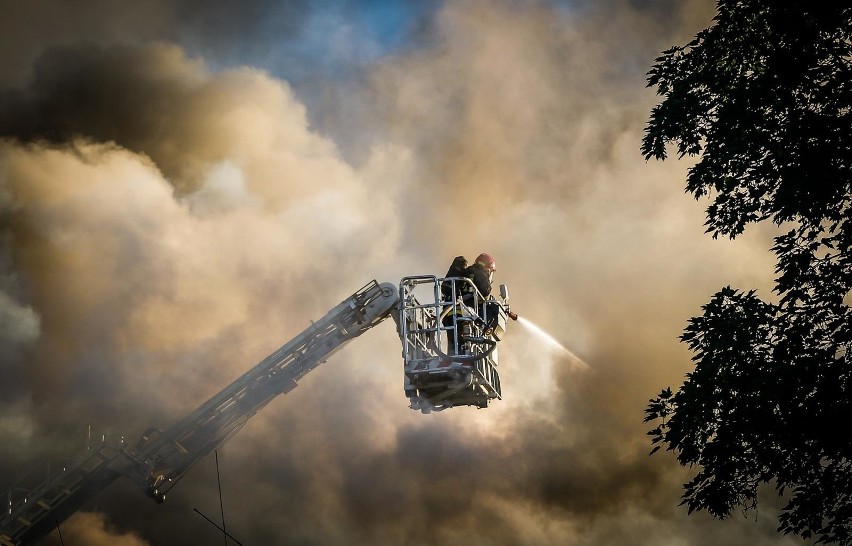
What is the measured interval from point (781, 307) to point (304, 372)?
10345 millimetres

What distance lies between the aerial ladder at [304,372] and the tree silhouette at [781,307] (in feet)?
16.1

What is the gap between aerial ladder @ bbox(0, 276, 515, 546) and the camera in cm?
2047

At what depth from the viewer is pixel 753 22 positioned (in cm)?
1731

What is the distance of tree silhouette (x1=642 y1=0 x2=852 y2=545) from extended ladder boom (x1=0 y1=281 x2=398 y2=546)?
7662mm

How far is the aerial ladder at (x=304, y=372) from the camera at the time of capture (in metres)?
20.5

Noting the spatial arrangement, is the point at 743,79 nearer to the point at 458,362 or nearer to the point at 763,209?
the point at 763,209

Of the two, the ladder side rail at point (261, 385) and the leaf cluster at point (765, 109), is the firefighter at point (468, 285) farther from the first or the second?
the leaf cluster at point (765, 109)

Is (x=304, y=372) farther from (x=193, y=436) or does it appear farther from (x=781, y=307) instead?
(x=781, y=307)

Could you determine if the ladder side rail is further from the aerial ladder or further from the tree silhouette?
the tree silhouette

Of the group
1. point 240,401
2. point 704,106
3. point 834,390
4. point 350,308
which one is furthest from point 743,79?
point 240,401

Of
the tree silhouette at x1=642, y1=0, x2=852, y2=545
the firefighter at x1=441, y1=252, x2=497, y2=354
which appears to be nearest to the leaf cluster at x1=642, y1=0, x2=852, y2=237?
the tree silhouette at x1=642, y1=0, x2=852, y2=545

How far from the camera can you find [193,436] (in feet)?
72.4

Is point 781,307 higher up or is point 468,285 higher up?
point 468,285

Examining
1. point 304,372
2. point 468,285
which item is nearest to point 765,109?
point 468,285
